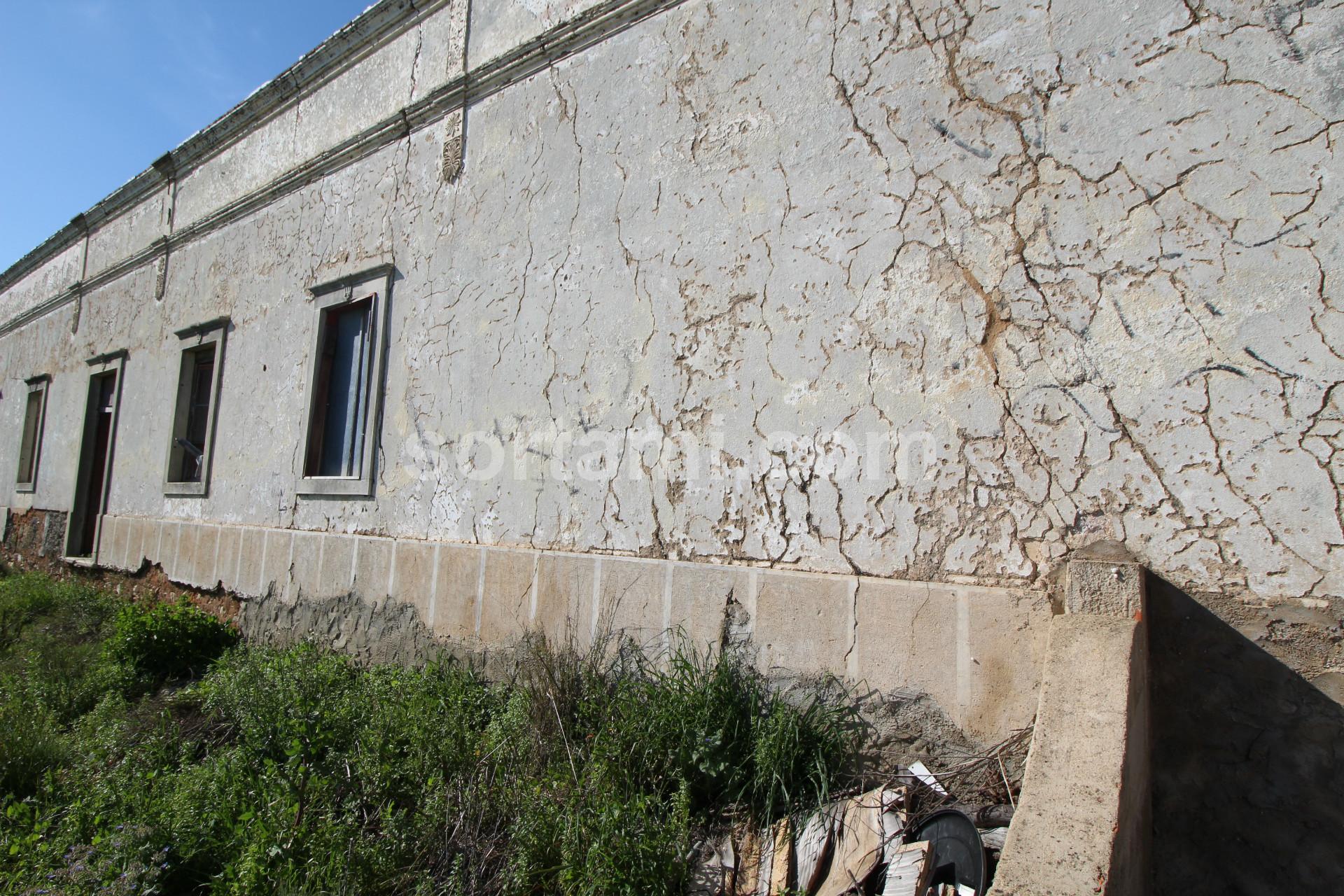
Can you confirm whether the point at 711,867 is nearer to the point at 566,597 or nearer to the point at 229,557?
the point at 566,597

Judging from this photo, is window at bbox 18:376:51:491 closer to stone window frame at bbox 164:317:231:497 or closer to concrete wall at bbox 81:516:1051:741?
stone window frame at bbox 164:317:231:497

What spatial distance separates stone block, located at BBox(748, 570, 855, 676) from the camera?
3.14m

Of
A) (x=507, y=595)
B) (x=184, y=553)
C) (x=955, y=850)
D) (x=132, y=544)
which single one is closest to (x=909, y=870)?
(x=955, y=850)

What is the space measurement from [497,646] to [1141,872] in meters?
3.11

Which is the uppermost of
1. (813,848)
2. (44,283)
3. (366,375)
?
(44,283)

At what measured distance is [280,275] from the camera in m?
6.71

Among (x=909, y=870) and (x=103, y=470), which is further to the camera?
(x=103, y=470)

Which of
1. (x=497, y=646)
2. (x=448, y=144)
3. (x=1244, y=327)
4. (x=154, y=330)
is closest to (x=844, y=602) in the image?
(x=1244, y=327)

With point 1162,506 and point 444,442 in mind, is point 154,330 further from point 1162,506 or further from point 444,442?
point 1162,506

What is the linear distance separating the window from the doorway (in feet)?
6.51

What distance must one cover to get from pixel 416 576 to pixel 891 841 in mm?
3303

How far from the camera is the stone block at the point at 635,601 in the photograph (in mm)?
3725

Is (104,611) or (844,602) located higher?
(844,602)

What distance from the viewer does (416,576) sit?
4.96 meters
